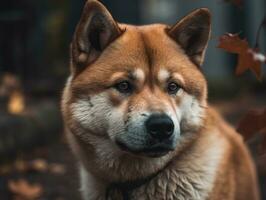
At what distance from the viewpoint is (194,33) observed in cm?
451

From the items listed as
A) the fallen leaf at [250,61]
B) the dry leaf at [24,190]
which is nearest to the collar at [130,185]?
the fallen leaf at [250,61]

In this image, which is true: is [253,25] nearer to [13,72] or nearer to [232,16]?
[232,16]

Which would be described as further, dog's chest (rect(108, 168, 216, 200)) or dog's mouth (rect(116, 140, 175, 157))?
dog's chest (rect(108, 168, 216, 200))

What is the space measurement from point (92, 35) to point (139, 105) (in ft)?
1.97

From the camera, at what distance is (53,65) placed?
31.3ft

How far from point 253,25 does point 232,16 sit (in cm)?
43

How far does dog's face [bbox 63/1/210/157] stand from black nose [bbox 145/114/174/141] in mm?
16

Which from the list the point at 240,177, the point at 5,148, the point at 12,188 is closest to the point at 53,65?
the point at 5,148

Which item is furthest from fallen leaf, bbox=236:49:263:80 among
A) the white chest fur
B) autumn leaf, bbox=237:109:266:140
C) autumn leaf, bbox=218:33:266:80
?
the white chest fur

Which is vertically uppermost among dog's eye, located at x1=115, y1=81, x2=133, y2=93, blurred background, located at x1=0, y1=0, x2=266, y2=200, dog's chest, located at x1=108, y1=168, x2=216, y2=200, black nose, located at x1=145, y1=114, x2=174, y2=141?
dog's eye, located at x1=115, y1=81, x2=133, y2=93

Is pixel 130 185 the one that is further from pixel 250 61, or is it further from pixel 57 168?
pixel 57 168

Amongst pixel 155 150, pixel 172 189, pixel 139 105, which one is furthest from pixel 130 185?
pixel 139 105

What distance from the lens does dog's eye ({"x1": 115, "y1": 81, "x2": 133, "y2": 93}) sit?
4262mm

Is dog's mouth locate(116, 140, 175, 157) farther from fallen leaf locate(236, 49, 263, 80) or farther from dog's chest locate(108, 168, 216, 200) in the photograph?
fallen leaf locate(236, 49, 263, 80)
